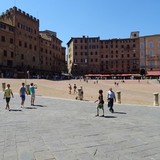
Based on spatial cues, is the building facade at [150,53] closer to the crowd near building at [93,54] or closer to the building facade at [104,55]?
the crowd near building at [93,54]

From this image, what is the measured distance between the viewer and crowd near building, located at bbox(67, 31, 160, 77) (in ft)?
340

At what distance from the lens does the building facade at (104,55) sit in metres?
106

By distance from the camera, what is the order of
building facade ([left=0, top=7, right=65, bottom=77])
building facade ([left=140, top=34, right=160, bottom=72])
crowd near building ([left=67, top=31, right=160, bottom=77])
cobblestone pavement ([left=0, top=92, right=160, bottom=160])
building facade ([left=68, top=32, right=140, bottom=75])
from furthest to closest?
building facade ([left=68, top=32, right=140, bottom=75]) → crowd near building ([left=67, top=31, right=160, bottom=77]) → building facade ([left=140, top=34, right=160, bottom=72]) → building facade ([left=0, top=7, right=65, bottom=77]) → cobblestone pavement ([left=0, top=92, right=160, bottom=160])

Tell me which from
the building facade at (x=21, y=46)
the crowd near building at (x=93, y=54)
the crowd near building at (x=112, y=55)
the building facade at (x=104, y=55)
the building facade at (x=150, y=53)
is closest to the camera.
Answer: the building facade at (x=21, y=46)

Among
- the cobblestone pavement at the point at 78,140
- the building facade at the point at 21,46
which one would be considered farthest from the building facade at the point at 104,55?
the cobblestone pavement at the point at 78,140

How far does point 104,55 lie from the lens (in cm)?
10738

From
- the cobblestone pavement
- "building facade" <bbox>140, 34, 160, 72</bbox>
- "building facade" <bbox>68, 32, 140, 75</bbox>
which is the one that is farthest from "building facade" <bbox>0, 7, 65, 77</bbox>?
the cobblestone pavement

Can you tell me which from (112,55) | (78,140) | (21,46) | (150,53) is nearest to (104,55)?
(112,55)

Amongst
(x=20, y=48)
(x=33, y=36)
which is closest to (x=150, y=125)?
(x=20, y=48)

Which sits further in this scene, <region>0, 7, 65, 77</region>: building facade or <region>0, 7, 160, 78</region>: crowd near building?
<region>0, 7, 160, 78</region>: crowd near building

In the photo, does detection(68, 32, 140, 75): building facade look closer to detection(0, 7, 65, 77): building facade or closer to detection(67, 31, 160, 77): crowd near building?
detection(67, 31, 160, 77): crowd near building

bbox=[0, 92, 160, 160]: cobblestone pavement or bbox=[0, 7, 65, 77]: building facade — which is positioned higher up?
bbox=[0, 7, 65, 77]: building facade

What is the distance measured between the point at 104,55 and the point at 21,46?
4044cm

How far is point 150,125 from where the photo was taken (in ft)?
39.6
